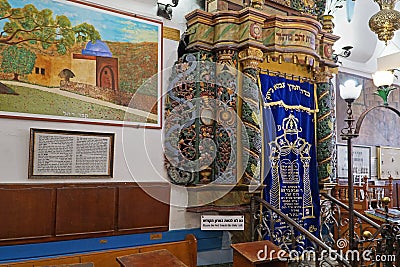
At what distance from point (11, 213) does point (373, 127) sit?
20.2 ft

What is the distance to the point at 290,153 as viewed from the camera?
15.5 feet

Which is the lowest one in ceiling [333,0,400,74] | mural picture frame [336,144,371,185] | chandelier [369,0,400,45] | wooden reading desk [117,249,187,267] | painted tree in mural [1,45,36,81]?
wooden reading desk [117,249,187,267]

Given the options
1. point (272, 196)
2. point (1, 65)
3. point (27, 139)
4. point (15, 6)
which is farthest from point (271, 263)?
point (15, 6)

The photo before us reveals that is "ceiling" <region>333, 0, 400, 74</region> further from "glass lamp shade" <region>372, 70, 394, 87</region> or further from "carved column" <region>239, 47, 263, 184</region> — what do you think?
"glass lamp shade" <region>372, 70, 394, 87</region>

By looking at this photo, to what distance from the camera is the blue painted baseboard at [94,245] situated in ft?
11.5

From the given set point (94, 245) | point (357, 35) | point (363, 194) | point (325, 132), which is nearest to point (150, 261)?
point (94, 245)

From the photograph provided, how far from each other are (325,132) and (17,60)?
3.84 meters

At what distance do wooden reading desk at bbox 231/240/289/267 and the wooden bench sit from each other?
857 millimetres

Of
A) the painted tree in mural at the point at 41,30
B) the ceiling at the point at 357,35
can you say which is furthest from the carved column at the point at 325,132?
the painted tree in mural at the point at 41,30

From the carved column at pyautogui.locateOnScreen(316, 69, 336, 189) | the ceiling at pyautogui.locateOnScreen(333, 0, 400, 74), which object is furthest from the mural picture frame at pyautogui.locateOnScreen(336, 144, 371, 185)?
the ceiling at pyautogui.locateOnScreen(333, 0, 400, 74)

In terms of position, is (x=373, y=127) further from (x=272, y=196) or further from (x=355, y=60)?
(x=272, y=196)

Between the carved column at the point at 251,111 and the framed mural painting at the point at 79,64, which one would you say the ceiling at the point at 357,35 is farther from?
the framed mural painting at the point at 79,64

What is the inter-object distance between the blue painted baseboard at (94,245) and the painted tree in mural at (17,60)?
1.65m

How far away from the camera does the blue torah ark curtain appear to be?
4.57m
